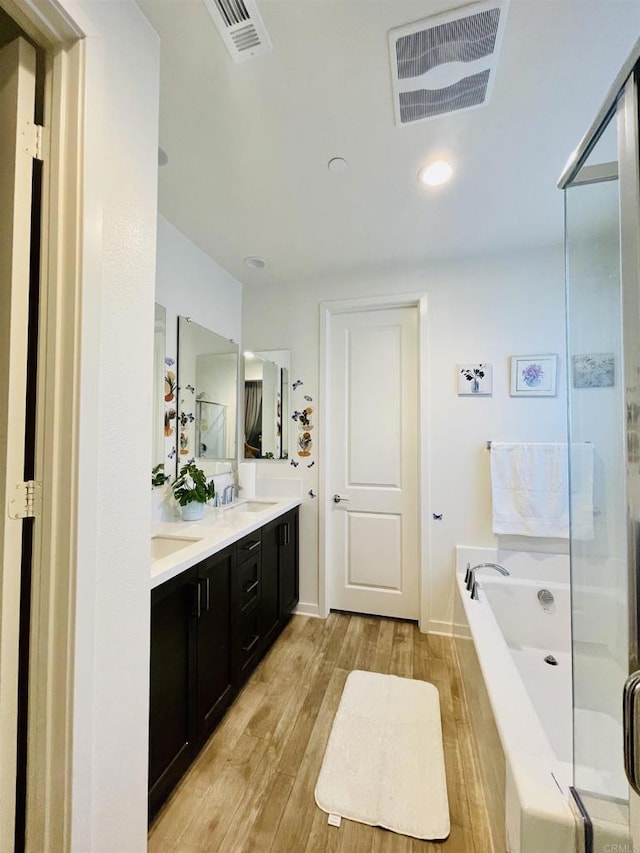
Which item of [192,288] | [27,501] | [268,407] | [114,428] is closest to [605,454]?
[114,428]

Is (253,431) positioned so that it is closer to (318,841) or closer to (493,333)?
(493,333)

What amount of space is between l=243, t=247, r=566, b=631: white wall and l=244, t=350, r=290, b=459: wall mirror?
35.0 inches

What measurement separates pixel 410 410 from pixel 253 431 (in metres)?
1.22

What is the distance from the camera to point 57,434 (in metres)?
0.77

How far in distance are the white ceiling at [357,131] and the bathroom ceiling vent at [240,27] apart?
3 centimetres

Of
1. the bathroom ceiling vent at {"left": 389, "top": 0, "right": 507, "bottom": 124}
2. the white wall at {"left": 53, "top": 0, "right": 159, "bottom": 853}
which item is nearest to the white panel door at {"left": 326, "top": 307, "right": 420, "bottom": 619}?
the bathroom ceiling vent at {"left": 389, "top": 0, "right": 507, "bottom": 124}

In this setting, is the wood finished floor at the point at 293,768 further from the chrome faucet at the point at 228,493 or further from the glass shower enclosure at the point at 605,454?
the chrome faucet at the point at 228,493

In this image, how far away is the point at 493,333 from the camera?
2363mm

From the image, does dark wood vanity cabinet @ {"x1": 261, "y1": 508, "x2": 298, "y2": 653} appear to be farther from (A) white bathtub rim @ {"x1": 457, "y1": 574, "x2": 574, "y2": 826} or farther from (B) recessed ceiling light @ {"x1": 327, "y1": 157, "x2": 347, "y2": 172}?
(B) recessed ceiling light @ {"x1": 327, "y1": 157, "x2": 347, "y2": 172}

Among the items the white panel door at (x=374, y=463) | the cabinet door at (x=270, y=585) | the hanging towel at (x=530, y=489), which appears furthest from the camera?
the white panel door at (x=374, y=463)

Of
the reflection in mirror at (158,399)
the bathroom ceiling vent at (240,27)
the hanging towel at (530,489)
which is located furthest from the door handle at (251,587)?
the bathroom ceiling vent at (240,27)

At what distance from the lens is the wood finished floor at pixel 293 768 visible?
116cm

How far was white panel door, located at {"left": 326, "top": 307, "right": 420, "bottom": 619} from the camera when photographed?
2.55 metres

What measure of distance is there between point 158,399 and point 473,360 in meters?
2.03
